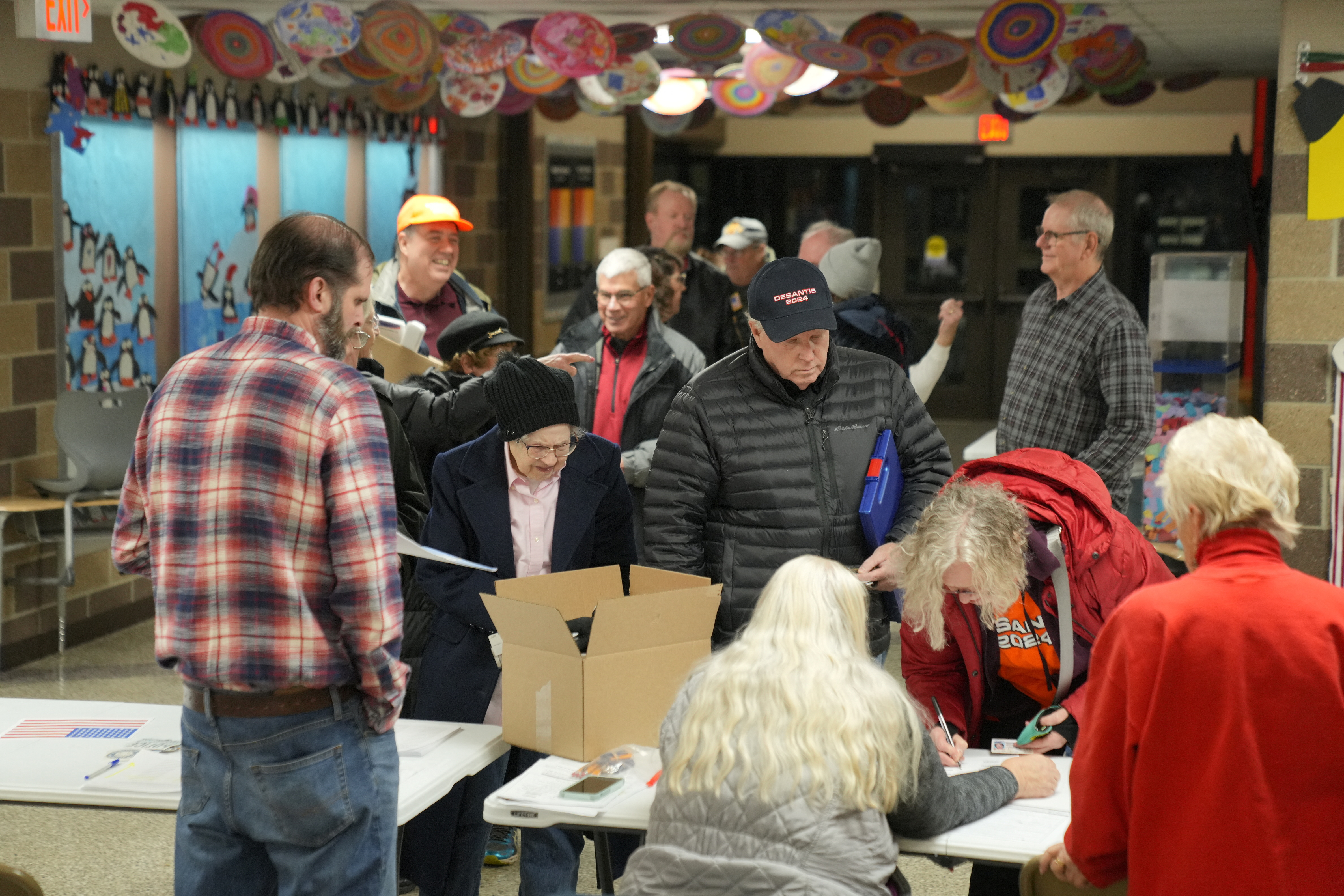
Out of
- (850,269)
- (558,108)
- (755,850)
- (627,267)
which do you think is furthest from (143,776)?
(558,108)

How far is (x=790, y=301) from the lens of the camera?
3.00 metres

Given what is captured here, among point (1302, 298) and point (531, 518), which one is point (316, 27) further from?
point (1302, 298)

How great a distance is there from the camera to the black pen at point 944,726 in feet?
8.66

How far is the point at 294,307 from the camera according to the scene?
2.06 metres

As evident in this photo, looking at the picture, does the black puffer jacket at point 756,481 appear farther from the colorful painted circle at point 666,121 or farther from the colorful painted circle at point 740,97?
the colorful painted circle at point 666,121

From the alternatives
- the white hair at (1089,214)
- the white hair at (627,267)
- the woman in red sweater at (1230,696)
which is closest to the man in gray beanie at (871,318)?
the white hair at (1089,214)

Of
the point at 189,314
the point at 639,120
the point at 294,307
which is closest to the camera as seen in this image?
the point at 294,307

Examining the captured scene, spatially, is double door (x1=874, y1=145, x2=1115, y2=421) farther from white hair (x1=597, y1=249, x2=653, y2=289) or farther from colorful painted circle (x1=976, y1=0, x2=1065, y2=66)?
white hair (x1=597, y1=249, x2=653, y2=289)

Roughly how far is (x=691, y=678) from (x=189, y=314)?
5.27m

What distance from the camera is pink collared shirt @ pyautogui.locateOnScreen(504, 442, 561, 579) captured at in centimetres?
302

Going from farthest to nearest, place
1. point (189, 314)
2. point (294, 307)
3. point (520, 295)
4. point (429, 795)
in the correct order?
point (520, 295) → point (189, 314) → point (429, 795) → point (294, 307)

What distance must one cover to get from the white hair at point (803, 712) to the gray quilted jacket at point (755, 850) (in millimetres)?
19

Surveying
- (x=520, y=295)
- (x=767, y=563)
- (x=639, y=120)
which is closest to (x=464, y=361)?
(x=767, y=563)

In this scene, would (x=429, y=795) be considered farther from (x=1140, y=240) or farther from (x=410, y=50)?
(x=1140, y=240)
